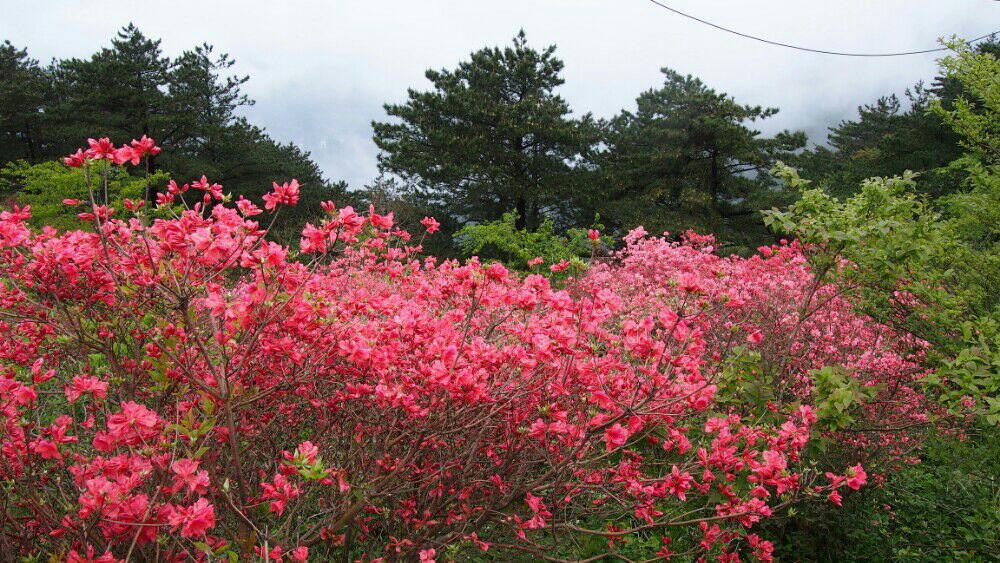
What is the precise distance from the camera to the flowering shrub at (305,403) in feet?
6.00

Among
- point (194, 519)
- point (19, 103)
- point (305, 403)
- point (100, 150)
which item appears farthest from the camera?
point (19, 103)

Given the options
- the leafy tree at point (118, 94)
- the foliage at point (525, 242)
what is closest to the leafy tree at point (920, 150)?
the foliage at point (525, 242)

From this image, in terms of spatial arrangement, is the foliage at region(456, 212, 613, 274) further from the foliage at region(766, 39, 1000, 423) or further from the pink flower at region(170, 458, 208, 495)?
the pink flower at region(170, 458, 208, 495)

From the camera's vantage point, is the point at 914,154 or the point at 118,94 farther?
the point at 118,94

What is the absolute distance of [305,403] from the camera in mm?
2820

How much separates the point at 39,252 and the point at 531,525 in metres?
2.16

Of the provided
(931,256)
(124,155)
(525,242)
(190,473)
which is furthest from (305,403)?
(525,242)

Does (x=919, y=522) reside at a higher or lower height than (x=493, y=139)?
lower

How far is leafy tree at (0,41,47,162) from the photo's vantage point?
26.5 meters

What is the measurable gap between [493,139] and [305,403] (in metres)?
19.2

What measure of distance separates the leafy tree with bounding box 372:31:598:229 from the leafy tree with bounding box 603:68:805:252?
242 centimetres

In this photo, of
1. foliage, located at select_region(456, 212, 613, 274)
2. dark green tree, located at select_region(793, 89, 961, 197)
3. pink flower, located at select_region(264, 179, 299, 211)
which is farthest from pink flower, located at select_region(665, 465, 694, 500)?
dark green tree, located at select_region(793, 89, 961, 197)

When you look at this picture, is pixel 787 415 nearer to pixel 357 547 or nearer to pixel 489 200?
pixel 357 547

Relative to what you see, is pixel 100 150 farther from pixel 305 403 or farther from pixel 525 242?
pixel 525 242
